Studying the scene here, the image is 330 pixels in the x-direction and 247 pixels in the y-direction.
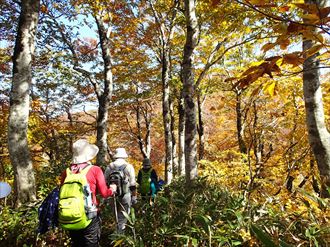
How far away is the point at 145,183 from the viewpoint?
22.3 feet

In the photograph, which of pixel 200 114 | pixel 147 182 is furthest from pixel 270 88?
pixel 200 114

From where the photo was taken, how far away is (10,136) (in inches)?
210

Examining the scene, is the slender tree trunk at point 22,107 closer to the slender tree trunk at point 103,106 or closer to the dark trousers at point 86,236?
the dark trousers at point 86,236

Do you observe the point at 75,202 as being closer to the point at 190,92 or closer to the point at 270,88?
the point at 270,88

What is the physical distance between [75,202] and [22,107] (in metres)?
3.21

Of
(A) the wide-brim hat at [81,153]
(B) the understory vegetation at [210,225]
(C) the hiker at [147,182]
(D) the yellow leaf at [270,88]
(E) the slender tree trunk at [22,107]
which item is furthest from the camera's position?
(C) the hiker at [147,182]

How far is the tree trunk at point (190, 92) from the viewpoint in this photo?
627 centimetres

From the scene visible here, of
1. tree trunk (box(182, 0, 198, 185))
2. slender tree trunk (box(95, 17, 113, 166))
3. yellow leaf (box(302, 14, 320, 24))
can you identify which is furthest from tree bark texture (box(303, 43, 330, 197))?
slender tree trunk (box(95, 17, 113, 166))

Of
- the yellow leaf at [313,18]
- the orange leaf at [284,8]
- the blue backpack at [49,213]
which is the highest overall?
the orange leaf at [284,8]

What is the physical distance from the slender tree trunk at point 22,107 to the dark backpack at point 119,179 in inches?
66.8

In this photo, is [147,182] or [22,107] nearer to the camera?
[22,107]

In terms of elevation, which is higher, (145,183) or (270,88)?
(270,88)

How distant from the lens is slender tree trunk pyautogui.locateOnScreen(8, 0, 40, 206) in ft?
17.4

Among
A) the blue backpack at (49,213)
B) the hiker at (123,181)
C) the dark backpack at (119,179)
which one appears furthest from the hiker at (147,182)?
the blue backpack at (49,213)
